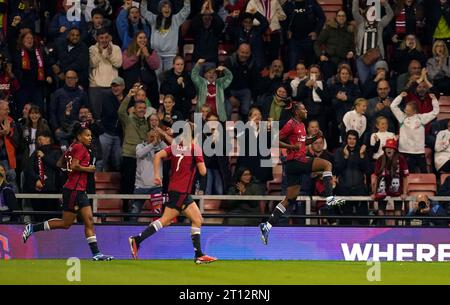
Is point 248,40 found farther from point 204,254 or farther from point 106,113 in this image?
point 204,254

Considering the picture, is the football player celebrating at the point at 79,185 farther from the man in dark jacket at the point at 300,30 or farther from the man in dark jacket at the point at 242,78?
the man in dark jacket at the point at 300,30

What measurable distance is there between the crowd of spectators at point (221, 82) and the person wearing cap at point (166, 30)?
0.03 metres

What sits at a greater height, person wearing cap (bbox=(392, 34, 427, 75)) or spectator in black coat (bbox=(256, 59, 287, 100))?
person wearing cap (bbox=(392, 34, 427, 75))

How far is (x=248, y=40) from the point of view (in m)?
28.0

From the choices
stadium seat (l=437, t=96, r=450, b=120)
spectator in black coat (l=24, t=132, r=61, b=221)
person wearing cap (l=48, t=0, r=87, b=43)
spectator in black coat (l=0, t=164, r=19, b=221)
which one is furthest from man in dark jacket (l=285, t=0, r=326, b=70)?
spectator in black coat (l=0, t=164, r=19, b=221)

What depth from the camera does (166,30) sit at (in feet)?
91.8

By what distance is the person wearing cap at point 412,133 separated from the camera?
26.2 meters

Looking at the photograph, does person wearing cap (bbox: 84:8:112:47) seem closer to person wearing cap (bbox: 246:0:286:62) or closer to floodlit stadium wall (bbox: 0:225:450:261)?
person wearing cap (bbox: 246:0:286:62)

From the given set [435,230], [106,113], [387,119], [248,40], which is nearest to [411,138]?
[387,119]

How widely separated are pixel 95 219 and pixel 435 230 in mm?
6496

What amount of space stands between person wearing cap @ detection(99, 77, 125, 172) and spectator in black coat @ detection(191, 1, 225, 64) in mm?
1931

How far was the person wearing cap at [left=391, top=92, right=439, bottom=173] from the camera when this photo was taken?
26.2 m

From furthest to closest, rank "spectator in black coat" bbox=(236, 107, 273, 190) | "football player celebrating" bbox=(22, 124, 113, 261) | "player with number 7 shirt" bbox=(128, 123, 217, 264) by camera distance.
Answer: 1. "spectator in black coat" bbox=(236, 107, 273, 190)
2. "football player celebrating" bbox=(22, 124, 113, 261)
3. "player with number 7 shirt" bbox=(128, 123, 217, 264)

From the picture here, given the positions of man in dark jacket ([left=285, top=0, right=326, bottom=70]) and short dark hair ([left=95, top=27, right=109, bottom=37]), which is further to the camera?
man in dark jacket ([left=285, top=0, right=326, bottom=70])
